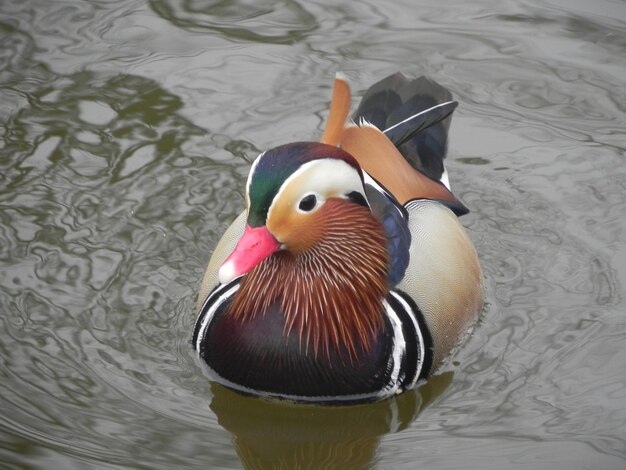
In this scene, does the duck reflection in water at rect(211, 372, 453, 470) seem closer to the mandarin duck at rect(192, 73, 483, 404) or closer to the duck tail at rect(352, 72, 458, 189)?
the mandarin duck at rect(192, 73, 483, 404)

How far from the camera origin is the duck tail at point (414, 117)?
5.71m

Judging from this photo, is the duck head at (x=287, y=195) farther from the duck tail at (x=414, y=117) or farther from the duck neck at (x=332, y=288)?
the duck tail at (x=414, y=117)

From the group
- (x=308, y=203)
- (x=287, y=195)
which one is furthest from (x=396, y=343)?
(x=287, y=195)

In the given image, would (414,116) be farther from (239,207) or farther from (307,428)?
(307,428)

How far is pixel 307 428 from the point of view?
4.77 m

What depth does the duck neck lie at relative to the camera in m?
4.82

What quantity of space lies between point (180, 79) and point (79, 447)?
316 cm

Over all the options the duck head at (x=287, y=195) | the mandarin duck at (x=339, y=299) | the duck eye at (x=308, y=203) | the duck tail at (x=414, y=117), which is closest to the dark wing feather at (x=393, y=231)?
the mandarin duck at (x=339, y=299)

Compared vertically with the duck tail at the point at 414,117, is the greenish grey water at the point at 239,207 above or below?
below

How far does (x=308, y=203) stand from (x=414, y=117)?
4.64 feet

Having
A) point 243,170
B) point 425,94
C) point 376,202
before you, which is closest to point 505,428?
point 376,202

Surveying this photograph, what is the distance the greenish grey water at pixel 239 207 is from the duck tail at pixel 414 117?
468mm

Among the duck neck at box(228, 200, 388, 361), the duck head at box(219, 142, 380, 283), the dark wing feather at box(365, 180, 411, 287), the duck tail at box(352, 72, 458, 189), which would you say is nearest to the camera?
the duck head at box(219, 142, 380, 283)

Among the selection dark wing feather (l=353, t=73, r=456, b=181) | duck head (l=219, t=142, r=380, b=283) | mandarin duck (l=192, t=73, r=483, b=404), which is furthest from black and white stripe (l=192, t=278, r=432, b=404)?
dark wing feather (l=353, t=73, r=456, b=181)
